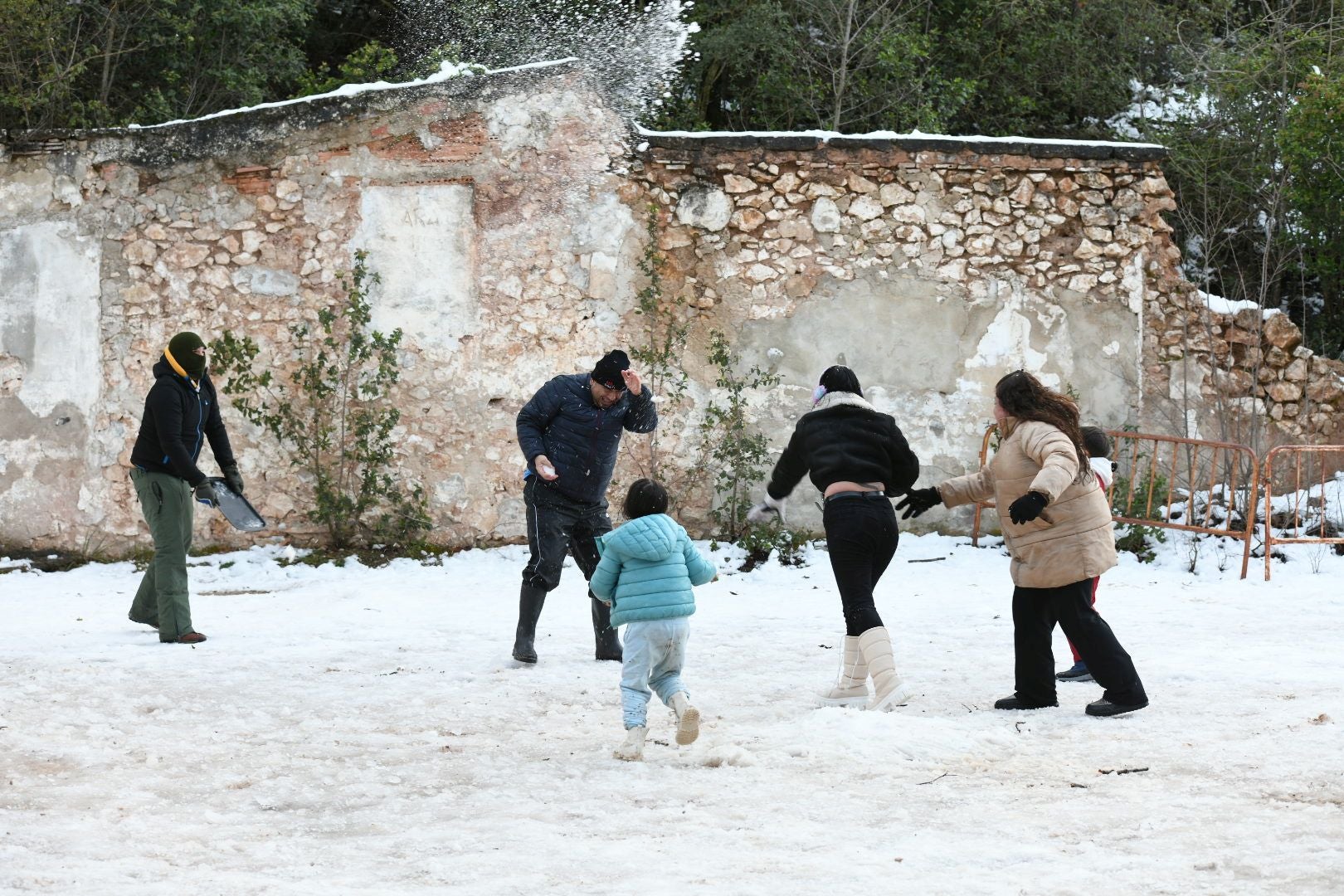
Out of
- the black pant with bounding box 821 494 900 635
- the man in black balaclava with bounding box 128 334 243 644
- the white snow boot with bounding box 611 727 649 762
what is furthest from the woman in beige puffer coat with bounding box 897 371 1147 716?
the man in black balaclava with bounding box 128 334 243 644

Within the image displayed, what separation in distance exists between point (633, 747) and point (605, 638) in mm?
1805

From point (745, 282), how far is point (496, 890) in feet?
22.8

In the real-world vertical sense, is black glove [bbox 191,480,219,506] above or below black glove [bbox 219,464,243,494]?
below

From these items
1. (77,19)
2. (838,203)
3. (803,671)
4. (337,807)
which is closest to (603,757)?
(337,807)

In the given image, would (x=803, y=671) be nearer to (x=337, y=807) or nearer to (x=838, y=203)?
(x=337, y=807)

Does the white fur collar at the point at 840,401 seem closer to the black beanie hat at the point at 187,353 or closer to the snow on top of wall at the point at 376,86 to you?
the black beanie hat at the point at 187,353

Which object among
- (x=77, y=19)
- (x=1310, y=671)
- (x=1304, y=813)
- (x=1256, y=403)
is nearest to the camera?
(x=1304, y=813)

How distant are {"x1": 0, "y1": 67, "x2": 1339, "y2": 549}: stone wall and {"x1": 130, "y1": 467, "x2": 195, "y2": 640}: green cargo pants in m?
2.67

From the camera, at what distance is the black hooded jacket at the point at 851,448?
582 cm

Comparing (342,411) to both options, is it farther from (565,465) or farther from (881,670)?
(881,670)

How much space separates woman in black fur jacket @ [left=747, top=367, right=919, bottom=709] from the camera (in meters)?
5.73

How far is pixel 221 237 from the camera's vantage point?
32.2ft

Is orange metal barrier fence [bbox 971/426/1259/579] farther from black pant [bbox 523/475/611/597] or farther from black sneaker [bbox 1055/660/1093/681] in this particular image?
black pant [bbox 523/475/611/597]

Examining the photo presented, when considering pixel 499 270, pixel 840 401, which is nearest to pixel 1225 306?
pixel 499 270
